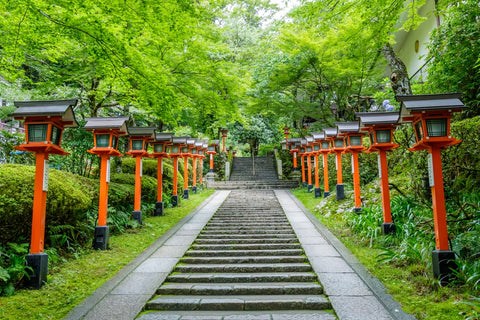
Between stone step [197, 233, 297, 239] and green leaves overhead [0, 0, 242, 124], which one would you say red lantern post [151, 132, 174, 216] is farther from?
stone step [197, 233, 297, 239]

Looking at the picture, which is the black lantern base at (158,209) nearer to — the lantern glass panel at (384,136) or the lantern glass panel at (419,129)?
the lantern glass panel at (384,136)

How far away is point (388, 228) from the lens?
20.4ft

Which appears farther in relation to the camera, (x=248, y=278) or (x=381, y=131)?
(x=381, y=131)

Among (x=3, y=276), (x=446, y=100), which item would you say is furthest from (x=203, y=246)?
(x=446, y=100)

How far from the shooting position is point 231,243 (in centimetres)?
682

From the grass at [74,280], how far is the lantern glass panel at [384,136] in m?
6.02

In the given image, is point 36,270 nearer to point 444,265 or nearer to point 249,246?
point 249,246

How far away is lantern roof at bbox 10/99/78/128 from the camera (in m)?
4.65

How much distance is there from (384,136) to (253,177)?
14.4m

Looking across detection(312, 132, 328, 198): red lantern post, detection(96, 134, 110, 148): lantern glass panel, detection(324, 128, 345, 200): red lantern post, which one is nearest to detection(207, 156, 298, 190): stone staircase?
detection(312, 132, 328, 198): red lantern post

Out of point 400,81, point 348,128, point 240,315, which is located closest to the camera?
point 240,315

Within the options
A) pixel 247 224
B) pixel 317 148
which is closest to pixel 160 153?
pixel 247 224

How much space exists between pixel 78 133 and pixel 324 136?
9443mm

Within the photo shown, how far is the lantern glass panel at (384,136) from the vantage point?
672 centimetres
